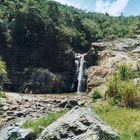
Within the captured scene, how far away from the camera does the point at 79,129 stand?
1390 cm

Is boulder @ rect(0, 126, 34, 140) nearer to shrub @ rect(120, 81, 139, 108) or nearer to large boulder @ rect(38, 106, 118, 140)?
large boulder @ rect(38, 106, 118, 140)

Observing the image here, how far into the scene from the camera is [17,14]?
72938mm

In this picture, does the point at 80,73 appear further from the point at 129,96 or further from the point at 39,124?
the point at 39,124

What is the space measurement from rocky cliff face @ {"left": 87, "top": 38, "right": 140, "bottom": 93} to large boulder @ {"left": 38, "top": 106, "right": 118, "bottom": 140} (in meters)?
30.8

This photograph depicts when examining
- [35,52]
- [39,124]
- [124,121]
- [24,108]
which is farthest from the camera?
[35,52]

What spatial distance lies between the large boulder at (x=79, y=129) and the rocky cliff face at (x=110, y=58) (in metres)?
30.8

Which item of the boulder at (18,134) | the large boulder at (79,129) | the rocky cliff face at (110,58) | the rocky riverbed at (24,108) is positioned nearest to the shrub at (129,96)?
the rocky riverbed at (24,108)

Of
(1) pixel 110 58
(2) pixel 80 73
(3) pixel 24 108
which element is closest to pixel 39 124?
(3) pixel 24 108

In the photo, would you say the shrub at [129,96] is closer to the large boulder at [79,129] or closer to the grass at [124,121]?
the grass at [124,121]

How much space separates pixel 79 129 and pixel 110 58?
131 feet

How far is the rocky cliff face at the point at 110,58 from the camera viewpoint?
164ft

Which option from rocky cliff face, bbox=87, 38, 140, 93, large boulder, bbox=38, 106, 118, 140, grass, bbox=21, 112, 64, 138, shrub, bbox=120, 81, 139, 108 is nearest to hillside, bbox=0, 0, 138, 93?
rocky cliff face, bbox=87, 38, 140, 93

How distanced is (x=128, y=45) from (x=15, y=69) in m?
18.0

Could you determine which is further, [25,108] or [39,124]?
[25,108]
